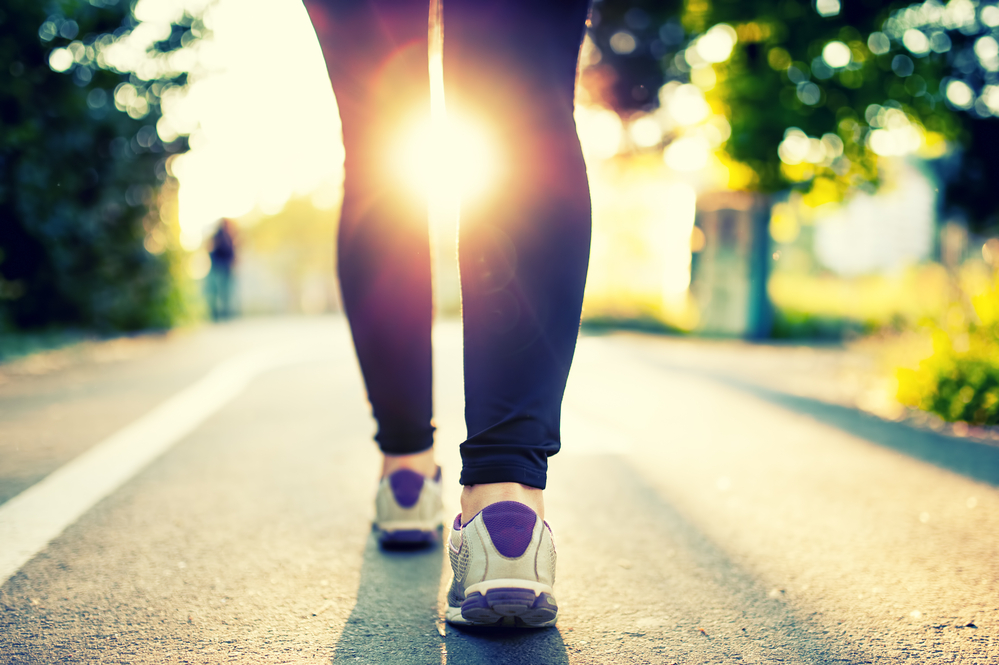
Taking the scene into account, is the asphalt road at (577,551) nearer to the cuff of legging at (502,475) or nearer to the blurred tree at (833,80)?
the cuff of legging at (502,475)

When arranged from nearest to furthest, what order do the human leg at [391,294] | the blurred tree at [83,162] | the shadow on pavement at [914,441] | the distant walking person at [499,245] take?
the distant walking person at [499,245] < the human leg at [391,294] < the shadow on pavement at [914,441] < the blurred tree at [83,162]

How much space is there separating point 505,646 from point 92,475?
5.26 feet

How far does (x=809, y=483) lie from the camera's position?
2236 mm

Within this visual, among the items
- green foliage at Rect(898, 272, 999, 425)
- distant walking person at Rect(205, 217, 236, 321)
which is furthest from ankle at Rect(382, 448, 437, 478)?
distant walking person at Rect(205, 217, 236, 321)

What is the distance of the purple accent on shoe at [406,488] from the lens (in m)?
1.61

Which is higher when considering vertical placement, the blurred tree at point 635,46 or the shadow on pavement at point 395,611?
the blurred tree at point 635,46

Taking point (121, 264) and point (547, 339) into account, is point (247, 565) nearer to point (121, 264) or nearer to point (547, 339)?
point (547, 339)

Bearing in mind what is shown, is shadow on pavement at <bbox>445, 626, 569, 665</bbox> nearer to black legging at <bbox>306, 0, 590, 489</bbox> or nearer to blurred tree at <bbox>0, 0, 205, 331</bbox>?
black legging at <bbox>306, 0, 590, 489</bbox>

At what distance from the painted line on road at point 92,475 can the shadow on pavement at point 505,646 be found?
0.88 meters

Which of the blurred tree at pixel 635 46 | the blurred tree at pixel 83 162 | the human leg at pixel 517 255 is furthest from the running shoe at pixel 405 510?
the blurred tree at pixel 635 46

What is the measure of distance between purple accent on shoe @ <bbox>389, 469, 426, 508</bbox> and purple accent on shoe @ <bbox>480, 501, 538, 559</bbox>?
0.42m

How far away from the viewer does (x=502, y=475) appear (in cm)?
123

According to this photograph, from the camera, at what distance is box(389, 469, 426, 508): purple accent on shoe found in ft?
5.28

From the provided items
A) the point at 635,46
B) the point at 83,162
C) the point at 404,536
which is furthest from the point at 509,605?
the point at 635,46
